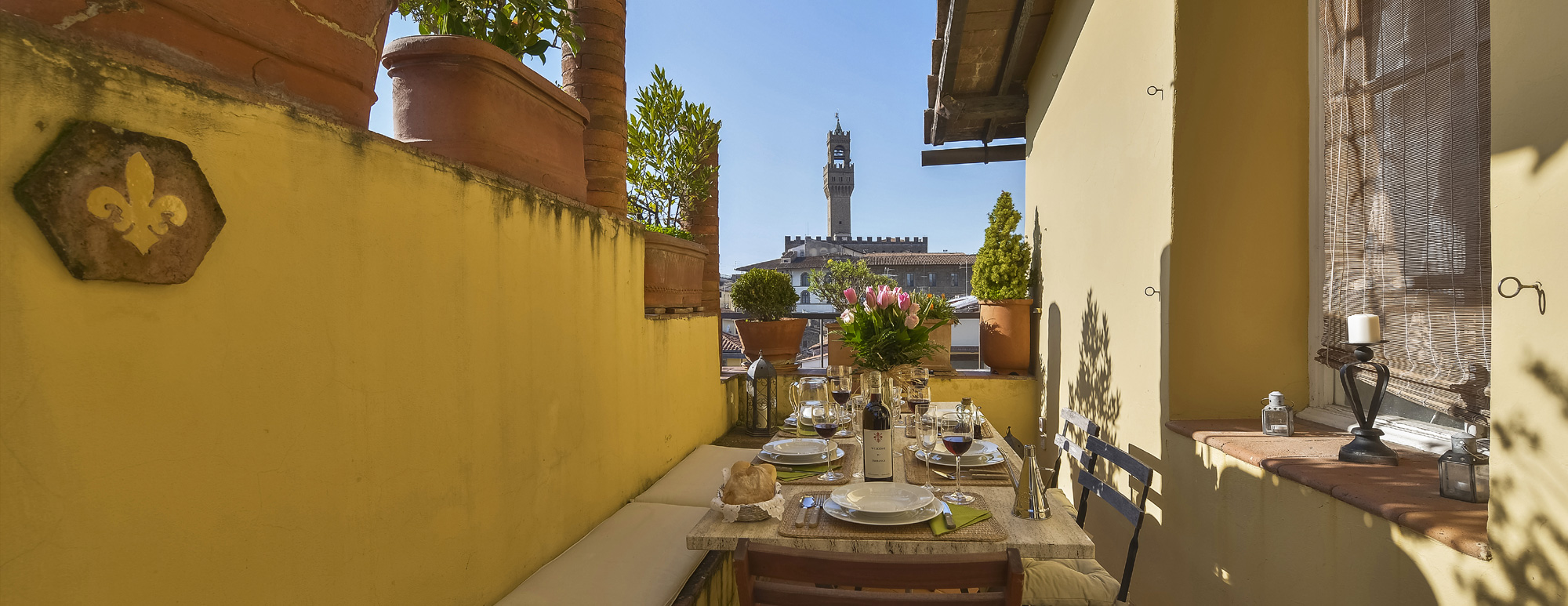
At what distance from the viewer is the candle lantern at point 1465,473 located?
4.53ft

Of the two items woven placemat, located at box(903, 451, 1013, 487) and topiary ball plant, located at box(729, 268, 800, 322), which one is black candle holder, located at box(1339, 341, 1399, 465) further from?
topiary ball plant, located at box(729, 268, 800, 322)

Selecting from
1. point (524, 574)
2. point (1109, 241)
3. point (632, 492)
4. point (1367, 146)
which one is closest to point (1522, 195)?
point (1367, 146)

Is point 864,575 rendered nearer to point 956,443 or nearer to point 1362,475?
point 956,443

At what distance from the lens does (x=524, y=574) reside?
5.86 ft

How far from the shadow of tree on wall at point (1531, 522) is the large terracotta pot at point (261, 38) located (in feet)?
7.20

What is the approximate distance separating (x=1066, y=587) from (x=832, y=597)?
1.07 m

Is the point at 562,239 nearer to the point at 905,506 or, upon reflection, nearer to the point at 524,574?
the point at 524,574

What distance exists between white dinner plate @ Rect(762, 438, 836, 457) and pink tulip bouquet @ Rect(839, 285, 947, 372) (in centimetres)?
107

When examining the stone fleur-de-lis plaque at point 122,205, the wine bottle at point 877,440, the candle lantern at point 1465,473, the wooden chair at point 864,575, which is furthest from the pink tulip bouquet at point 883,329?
the stone fleur-de-lis plaque at point 122,205

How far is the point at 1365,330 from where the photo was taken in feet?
5.54

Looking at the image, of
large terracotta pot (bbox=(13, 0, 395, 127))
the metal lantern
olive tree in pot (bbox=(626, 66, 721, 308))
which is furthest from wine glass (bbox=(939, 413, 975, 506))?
the metal lantern

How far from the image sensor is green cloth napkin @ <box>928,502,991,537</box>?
1.49 m

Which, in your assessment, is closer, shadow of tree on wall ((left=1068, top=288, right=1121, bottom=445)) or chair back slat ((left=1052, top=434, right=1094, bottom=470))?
chair back slat ((left=1052, top=434, right=1094, bottom=470))

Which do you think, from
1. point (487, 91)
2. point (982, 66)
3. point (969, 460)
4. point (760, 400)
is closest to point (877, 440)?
point (969, 460)
